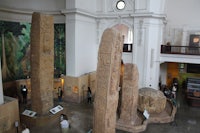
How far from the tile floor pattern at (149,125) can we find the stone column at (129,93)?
0.87m

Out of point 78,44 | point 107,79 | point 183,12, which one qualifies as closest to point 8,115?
point 107,79

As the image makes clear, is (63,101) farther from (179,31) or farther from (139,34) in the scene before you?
(179,31)

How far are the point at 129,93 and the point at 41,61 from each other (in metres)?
5.18

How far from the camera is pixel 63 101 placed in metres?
14.6

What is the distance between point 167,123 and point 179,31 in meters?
10.8

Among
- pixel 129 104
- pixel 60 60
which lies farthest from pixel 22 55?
pixel 129 104

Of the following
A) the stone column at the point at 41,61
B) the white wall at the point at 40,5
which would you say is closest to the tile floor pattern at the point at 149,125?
the stone column at the point at 41,61

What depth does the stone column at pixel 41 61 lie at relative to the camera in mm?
10203

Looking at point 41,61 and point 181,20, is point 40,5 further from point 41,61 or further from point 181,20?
point 181,20

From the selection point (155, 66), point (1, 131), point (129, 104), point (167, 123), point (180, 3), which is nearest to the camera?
point (1, 131)

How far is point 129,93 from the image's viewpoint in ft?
32.9

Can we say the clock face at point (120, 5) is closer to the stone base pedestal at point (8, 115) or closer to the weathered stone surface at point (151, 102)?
the weathered stone surface at point (151, 102)

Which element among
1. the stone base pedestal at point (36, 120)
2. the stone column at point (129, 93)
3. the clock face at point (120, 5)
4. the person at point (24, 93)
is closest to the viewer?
the stone column at point (129, 93)

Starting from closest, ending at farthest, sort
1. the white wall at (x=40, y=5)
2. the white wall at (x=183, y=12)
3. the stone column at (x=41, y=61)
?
the stone column at (x=41, y=61), the white wall at (x=40, y=5), the white wall at (x=183, y=12)
